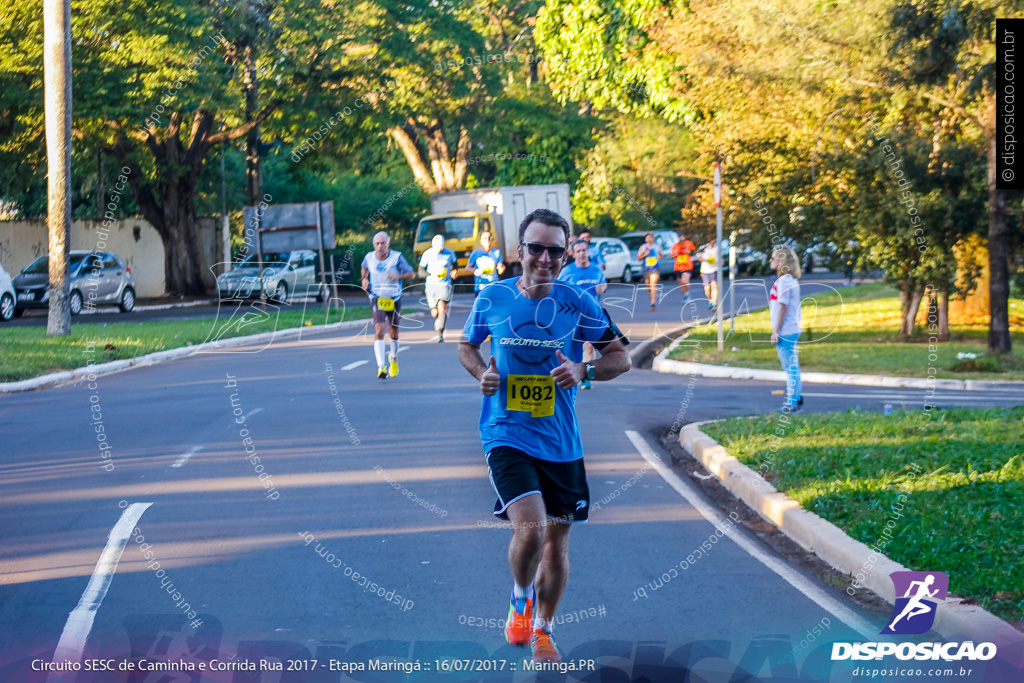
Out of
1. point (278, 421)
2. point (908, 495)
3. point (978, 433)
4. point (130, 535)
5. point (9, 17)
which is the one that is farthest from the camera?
point (9, 17)

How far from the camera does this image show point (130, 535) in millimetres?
8086

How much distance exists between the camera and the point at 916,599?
6.39 meters

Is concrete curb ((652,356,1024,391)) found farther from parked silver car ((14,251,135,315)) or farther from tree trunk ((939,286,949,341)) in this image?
parked silver car ((14,251,135,315))

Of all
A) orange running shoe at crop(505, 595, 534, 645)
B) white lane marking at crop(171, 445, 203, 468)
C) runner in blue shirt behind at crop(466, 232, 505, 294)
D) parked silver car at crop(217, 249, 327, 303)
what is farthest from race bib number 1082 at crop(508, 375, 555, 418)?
parked silver car at crop(217, 249, 327, 303)

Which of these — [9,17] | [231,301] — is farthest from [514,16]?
[9,17]

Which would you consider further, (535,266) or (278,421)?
(278,421)

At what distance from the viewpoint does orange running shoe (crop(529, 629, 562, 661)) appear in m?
5.54

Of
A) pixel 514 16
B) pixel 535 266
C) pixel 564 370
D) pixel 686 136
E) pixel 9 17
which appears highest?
pixel 514 16

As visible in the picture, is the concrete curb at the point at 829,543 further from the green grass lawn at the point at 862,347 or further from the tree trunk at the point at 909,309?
the tree trunk at the point at 909,309

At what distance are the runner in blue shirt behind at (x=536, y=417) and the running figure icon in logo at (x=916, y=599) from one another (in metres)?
1.76

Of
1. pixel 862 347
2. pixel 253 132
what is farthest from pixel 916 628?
pixel 253 132

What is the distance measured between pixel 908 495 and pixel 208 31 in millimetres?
28897

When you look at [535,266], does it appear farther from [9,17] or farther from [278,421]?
[9,17]

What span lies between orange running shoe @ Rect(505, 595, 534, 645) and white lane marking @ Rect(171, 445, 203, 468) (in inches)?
222
